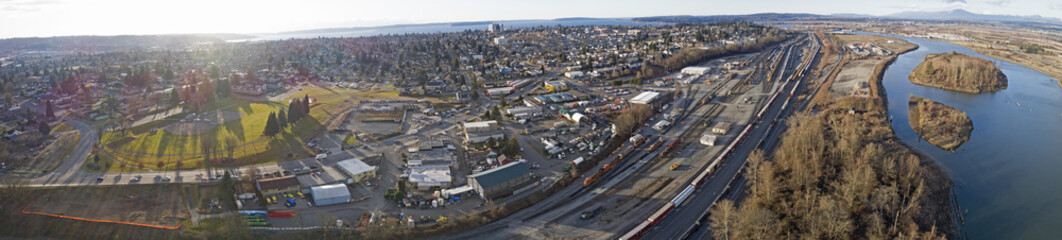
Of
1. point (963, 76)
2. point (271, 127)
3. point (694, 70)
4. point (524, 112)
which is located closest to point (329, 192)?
point (271, 127)

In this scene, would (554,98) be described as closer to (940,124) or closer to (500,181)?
(500,181)

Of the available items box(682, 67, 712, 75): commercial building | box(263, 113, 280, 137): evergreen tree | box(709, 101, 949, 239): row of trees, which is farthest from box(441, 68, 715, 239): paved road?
box(682, 67, 712, 75): commercial building

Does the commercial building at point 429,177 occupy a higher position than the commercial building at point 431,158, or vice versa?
the commercial building at point 431,158

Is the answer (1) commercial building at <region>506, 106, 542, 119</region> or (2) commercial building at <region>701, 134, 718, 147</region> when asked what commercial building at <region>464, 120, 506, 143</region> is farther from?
(2) commercial building at <region>701, 134, 718, 147</region>

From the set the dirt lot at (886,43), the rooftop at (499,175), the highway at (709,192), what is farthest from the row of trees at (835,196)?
the dirt lot at (886,43)

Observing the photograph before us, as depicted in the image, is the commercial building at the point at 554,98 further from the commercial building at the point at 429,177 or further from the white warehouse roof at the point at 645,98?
the commercial building at the point at 429,177

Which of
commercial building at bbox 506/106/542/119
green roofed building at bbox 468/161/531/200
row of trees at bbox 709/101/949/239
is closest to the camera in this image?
row of trees at bbox 709/101/949/239
